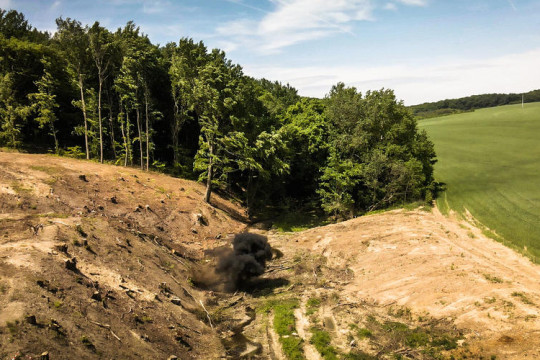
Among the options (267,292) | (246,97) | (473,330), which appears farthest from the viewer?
(246,97)

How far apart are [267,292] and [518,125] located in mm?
78924

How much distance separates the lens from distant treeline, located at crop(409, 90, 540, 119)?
148 m

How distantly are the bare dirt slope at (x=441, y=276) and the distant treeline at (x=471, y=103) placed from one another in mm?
134987

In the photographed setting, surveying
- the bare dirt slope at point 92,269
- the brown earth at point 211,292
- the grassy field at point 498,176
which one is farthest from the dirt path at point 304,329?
the grassy field at point 498,176

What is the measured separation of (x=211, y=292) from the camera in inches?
775

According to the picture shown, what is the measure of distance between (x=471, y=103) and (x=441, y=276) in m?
194

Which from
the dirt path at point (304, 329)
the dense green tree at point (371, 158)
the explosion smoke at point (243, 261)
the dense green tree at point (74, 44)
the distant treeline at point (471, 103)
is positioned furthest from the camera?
the distant treeline at point (471, 103)

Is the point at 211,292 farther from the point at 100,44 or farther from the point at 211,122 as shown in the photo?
the point at 100,44

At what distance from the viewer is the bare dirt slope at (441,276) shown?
43.5 ft

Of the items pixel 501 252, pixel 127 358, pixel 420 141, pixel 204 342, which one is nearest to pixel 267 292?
pixel 204 342

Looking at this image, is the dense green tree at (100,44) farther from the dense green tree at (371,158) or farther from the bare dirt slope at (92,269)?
the dense green tree at (371,158)

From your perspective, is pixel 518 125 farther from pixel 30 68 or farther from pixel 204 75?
pixel 30 68

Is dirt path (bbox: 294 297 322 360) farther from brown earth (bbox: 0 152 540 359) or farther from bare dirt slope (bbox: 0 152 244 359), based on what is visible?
bare dirt slope (bbox: 0 152 244 359)

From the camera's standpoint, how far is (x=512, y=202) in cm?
3031
